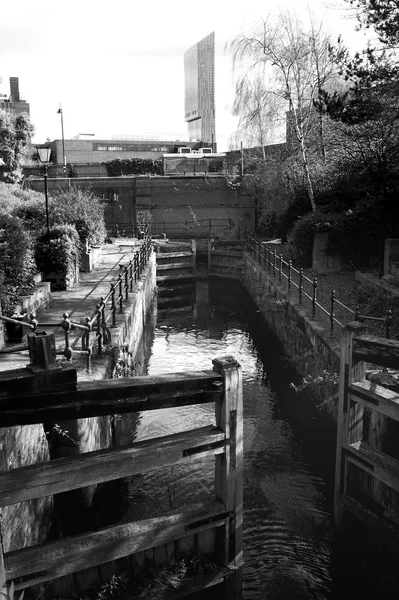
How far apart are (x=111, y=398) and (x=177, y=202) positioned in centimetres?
3251

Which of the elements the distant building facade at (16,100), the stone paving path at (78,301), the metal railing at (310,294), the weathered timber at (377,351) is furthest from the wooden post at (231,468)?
the distant building facade at (16,100)

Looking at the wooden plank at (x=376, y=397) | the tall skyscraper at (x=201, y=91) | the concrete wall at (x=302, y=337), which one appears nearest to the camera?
the wooden plank at (x=376, y=397)

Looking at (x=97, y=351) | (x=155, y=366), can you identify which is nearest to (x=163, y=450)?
(x=97, y=351)

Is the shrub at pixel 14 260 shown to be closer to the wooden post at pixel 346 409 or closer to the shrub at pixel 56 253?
the shrub at pixel 56 253

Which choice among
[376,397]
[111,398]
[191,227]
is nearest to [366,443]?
[376,397]

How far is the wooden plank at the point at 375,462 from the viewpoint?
6.31 metres

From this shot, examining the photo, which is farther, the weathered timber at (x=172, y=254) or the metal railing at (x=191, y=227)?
the metal railing at (x=191, y=227)

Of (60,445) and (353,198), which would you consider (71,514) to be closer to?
(60,445)

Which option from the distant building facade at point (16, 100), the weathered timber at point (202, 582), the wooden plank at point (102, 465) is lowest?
the weathered timber at point (202, 582)

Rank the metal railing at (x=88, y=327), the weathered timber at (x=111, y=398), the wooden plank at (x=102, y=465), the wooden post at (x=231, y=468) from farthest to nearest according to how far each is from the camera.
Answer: the metal railing at (x=88, y=327) → the wooden post at (x=231, y=468) → the weathered timber at (x=111, y=398) → the wooden plank at (x=102, y=465)

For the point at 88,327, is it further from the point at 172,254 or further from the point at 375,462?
the point at 172,254

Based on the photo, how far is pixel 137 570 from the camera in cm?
579

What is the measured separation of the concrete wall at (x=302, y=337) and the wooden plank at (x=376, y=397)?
2348 mm

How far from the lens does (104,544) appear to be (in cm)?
529
